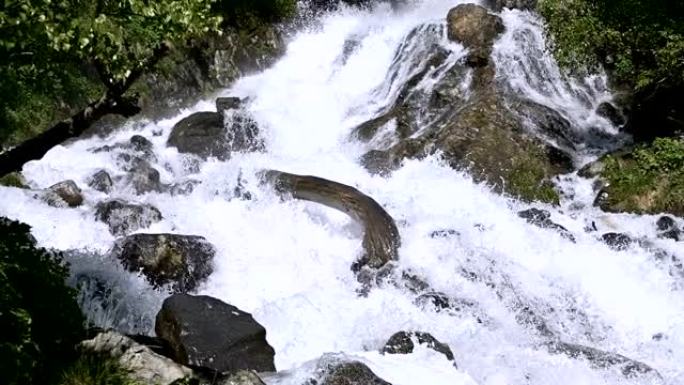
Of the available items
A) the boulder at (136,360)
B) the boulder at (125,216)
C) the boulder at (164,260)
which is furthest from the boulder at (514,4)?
the boulder at (136,360)

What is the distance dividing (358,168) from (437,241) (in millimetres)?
4494

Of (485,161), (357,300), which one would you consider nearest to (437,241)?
(357,300)

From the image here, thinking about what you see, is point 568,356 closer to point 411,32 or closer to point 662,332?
point 662,332

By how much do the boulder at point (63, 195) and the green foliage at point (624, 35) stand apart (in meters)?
12.0

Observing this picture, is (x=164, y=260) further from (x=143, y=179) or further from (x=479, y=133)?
(x=479, y=133)

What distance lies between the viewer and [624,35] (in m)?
16.8

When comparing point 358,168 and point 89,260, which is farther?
point 358,168

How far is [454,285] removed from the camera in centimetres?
1323

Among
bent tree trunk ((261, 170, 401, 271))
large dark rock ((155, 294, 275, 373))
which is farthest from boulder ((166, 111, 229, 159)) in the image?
large dark rock ((155, 294, 275, 373))

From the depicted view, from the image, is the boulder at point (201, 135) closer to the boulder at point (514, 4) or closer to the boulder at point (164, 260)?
the boulder at point (164, 260)

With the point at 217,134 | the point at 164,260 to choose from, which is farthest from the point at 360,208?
the point at 217,134

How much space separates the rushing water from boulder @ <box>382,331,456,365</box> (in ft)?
0.52

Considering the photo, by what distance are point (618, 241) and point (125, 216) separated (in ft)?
33.8

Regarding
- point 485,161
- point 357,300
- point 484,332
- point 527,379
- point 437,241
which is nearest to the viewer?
point 527,379
